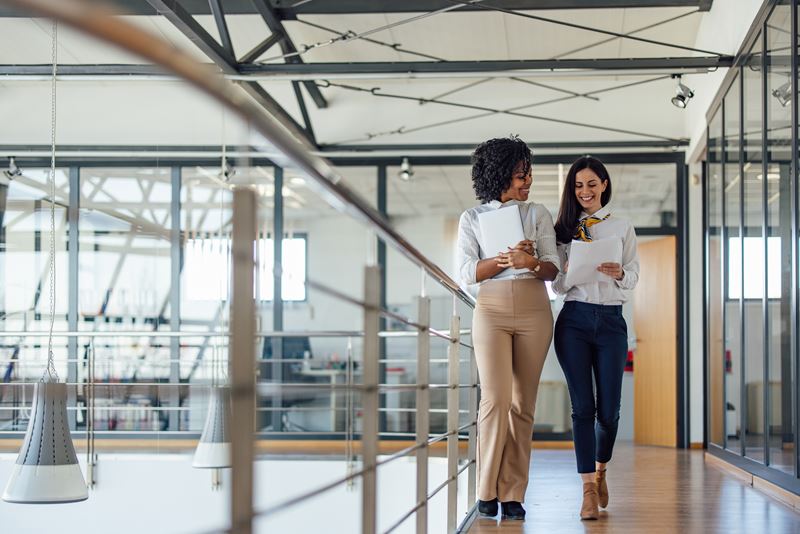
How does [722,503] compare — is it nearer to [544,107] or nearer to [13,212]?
[544,107]

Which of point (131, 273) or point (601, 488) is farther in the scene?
point (131, 273)

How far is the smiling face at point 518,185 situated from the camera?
3021 mm

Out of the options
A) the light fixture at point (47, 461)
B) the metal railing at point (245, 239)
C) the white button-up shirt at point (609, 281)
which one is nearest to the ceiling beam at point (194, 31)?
the light fixture at point (47, 461)

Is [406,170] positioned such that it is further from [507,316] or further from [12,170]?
[507,316]

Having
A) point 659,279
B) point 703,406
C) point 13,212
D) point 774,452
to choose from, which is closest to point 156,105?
point 13,212

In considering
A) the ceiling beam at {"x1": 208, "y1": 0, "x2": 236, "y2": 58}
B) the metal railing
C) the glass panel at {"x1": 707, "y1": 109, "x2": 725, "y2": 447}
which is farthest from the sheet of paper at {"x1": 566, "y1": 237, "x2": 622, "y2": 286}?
the glass panel at {"x1": 707, "y1": 109, "x2": 725, "y2": 447}

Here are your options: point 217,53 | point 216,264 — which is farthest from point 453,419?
point 216,264

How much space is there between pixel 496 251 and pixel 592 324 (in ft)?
1.22

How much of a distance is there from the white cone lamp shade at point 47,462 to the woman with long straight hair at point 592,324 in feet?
8.01

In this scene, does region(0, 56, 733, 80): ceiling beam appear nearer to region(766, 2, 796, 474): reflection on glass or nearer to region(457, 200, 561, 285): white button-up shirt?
region(766, 2, 796, 474): reflection on glass

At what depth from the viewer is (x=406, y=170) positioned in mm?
8273

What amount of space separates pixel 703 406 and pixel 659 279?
1.04 m

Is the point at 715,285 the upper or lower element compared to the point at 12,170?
lower

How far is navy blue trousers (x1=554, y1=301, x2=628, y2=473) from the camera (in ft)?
10.0
